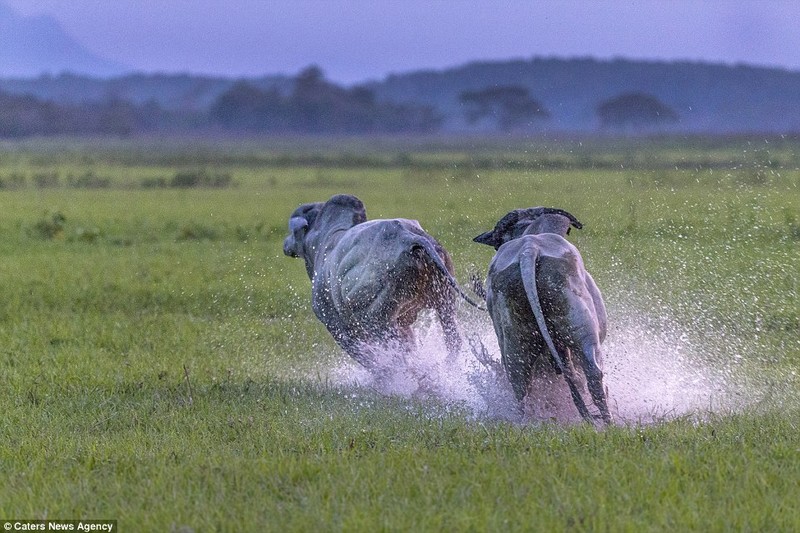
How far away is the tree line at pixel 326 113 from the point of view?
123 metres

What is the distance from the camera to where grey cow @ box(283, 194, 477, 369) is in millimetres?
7367

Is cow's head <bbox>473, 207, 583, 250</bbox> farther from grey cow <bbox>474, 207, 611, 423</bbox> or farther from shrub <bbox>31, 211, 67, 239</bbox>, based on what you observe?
shrub <bbox>31, 211, 67, 239</bbox>

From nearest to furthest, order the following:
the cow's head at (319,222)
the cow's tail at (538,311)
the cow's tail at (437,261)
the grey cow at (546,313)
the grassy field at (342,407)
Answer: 1. the grassy field at (342,407)
2. the cow's tail at (538,311)
3. the grey cow at (546,313)
4. the cow's tail at (437,261)
5. the cow's head at (319,222)

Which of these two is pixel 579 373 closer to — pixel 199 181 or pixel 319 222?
pixel 319 222

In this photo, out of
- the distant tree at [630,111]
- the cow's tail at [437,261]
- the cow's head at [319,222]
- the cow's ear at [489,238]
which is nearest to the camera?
the cow's tail at [437,261]

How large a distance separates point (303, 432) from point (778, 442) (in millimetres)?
2479

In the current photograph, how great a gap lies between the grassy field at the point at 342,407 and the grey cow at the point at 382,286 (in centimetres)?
44

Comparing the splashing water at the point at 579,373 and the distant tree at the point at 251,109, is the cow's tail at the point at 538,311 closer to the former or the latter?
the splashing water at the point at 579,373

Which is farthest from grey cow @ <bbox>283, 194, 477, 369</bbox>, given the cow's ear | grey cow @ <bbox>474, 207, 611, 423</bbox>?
grey cow @ <bbox>474, 207, 611, 423</bbox>

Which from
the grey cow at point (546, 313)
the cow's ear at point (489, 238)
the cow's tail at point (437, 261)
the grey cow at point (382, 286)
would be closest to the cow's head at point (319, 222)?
the grey cow at point (382, 286)

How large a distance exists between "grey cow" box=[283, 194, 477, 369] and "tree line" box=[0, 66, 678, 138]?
109914mm

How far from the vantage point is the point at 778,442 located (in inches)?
238

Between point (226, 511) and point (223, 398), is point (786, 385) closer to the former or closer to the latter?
point (223, 398)

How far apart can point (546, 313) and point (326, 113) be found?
419 ft
